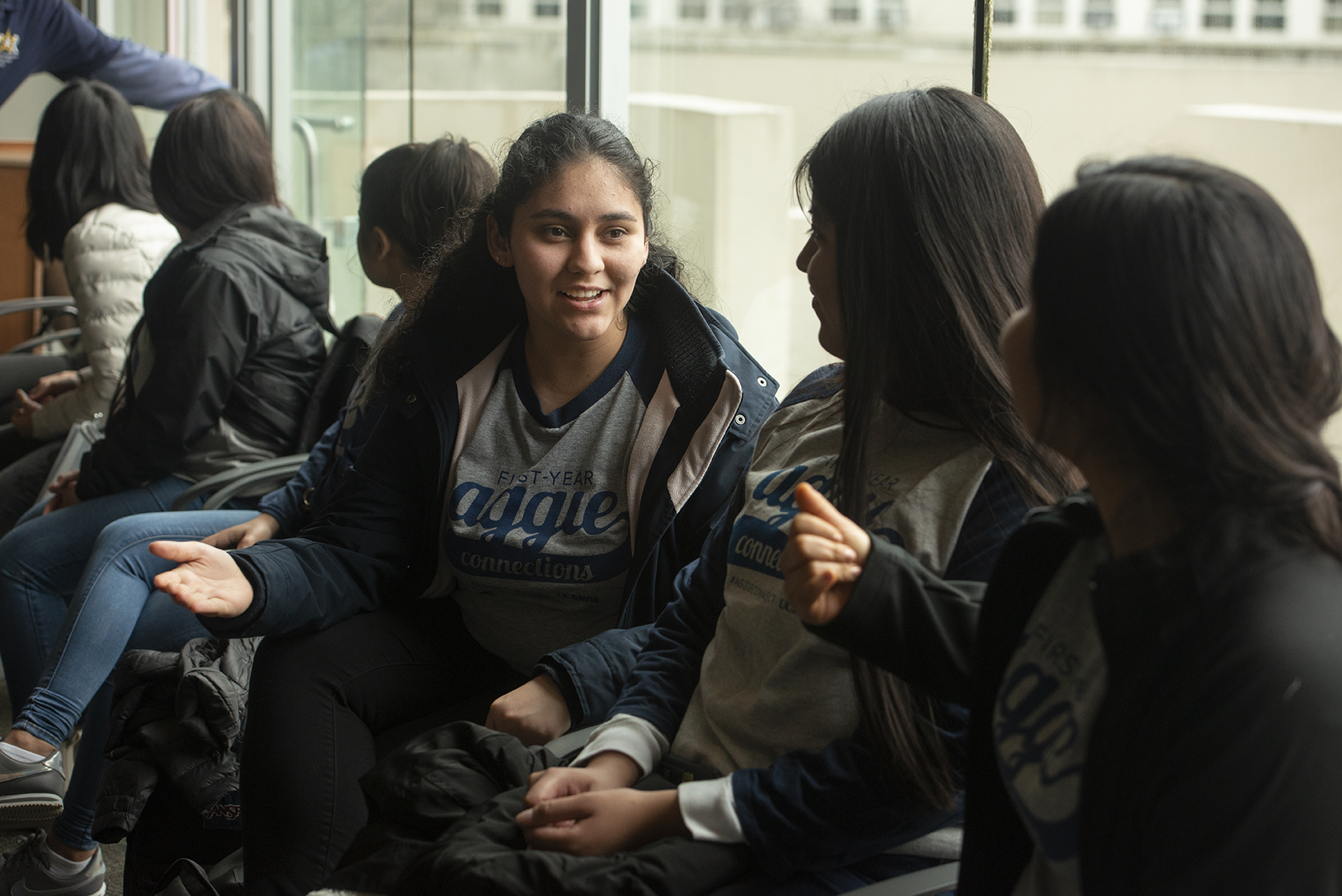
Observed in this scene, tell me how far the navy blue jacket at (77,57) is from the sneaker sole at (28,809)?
2.68 metres

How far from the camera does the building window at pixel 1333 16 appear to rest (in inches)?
45.8

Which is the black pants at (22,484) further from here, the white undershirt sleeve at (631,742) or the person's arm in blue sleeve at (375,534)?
the white undershirt sleeve at (631,742)

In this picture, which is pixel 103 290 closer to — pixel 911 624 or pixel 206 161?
pixel 206 161

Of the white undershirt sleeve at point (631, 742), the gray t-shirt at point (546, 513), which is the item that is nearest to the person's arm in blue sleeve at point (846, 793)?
the white undershirt sleeve at point (631, 742)

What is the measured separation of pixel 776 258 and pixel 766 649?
120 cm

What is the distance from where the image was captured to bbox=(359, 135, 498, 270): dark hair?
223 cm

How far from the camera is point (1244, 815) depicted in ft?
2.16

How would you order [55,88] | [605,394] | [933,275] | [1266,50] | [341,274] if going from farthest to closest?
1. [55,88]
2. [341,274]
3. [605,394]
4. [1266,50]
5. [933,275]

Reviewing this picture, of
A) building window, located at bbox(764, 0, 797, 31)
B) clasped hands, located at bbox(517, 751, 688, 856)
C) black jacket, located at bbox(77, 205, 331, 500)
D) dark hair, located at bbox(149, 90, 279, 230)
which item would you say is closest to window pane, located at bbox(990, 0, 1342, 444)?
building window, located at bbox(764, 0, 797, 31)

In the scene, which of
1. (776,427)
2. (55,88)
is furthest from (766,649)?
(55,88)

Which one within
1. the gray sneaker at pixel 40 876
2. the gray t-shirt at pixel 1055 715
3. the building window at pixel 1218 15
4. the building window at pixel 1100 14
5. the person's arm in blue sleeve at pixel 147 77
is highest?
the person's arm in blue sleeve at pixel 147 77

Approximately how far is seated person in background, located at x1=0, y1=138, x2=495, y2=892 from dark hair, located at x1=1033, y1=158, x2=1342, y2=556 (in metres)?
1.49

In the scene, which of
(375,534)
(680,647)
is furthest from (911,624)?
(375,534)

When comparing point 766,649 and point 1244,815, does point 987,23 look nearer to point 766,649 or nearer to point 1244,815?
point 766,649
